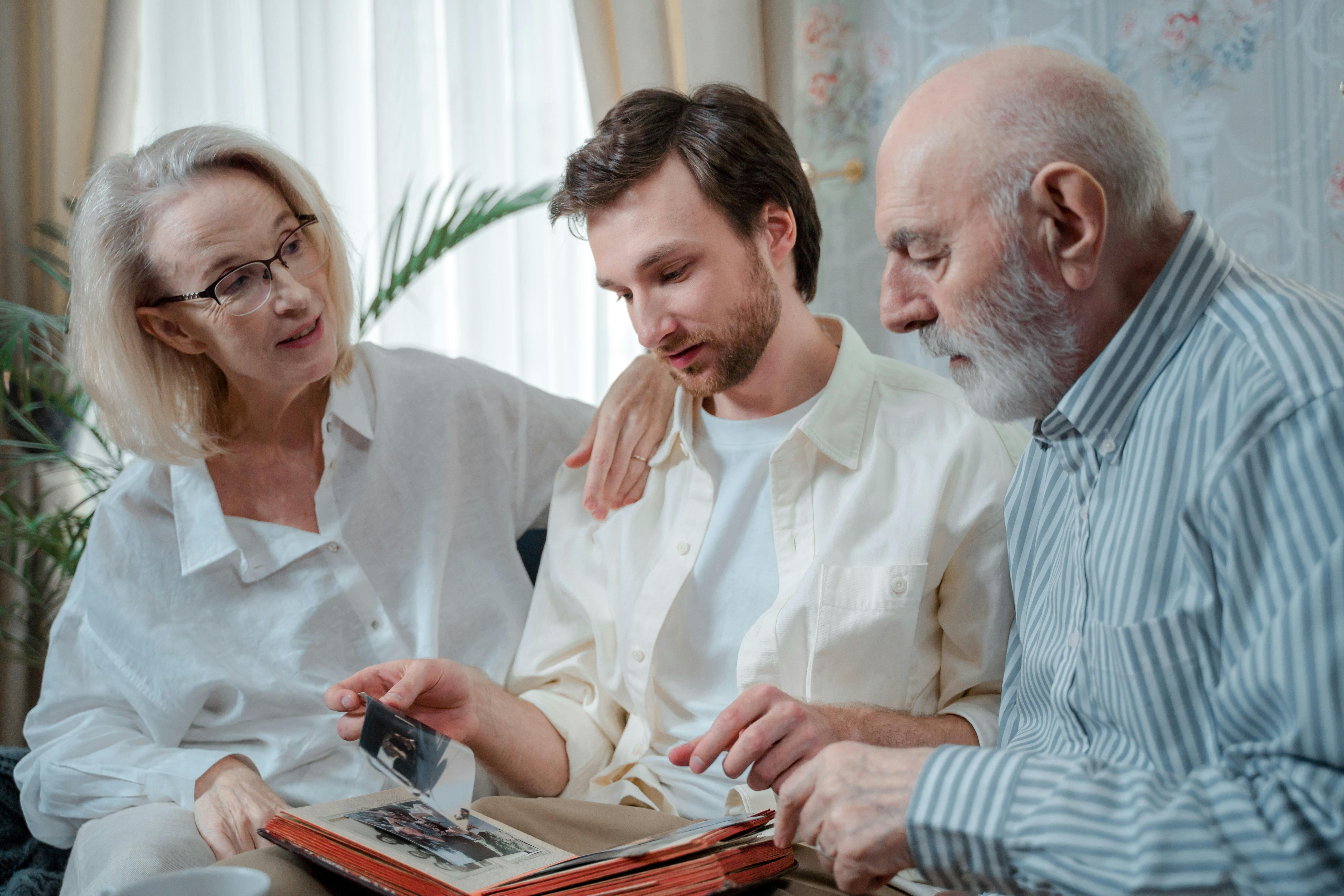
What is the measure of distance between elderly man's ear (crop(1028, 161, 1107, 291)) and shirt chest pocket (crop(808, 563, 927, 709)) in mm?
479

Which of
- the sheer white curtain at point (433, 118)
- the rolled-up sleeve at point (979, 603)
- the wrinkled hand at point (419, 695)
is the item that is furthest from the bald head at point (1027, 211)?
the sheer white curtain at point (433, 118)

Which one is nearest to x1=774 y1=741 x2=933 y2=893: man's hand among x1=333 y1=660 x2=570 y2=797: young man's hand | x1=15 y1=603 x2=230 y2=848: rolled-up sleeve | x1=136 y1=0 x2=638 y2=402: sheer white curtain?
x1=333 y1=660 x2=570 y2=797: young man's hand

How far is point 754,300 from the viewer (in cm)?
143

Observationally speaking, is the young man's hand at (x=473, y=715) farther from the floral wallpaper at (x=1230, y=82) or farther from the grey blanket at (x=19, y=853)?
the floral wallpaper at (x=1230, y=82)

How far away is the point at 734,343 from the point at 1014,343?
491 millimetres

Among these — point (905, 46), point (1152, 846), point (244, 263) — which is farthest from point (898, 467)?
point (905, 46)

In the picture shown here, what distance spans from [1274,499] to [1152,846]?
28 cm

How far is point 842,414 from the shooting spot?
1.41m

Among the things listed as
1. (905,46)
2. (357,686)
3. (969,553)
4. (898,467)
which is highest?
(905,46)

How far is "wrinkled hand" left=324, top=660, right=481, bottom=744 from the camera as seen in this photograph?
1247 mm

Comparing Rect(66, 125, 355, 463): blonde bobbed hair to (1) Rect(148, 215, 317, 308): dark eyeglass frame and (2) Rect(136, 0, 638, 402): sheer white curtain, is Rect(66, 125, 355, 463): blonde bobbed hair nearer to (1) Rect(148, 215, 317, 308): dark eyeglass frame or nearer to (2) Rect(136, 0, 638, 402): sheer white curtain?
(1) Rect(148, 215, 317, 308): dark eyeglass frame

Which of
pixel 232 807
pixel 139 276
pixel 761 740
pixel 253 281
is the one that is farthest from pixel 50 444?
pixel 761 740

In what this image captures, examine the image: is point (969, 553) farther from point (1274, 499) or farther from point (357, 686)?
point (357, 686)

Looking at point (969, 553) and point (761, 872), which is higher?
point (969, 553)
